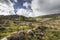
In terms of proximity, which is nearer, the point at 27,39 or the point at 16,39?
the point at 16,39

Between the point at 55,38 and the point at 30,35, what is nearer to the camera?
the point at 30,35

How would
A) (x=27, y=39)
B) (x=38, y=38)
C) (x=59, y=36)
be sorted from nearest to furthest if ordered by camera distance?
(x=27, y=39) < (x=38, y=38) < (x=59, y=36)

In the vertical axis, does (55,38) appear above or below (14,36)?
below

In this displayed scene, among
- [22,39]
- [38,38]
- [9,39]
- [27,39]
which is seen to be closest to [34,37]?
[38,38]

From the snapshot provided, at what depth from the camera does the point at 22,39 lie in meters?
113

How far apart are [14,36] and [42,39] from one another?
151 feet

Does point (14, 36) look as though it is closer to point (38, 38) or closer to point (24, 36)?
point (24, 36)

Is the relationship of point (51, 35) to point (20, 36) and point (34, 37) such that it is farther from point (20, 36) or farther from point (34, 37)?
point (20, 36)

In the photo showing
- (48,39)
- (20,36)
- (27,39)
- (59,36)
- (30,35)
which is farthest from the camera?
(59,36)

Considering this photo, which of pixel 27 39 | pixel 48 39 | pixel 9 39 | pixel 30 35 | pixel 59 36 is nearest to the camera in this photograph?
pixel 9 39

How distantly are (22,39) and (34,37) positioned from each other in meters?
28.1

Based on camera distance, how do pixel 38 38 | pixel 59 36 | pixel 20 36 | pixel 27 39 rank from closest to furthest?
pixel 20 36, pixel 27 39, pixel 38 38, pixel 59 36

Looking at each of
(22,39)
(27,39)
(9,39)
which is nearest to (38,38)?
(27,39)

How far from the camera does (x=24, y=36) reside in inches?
4658
